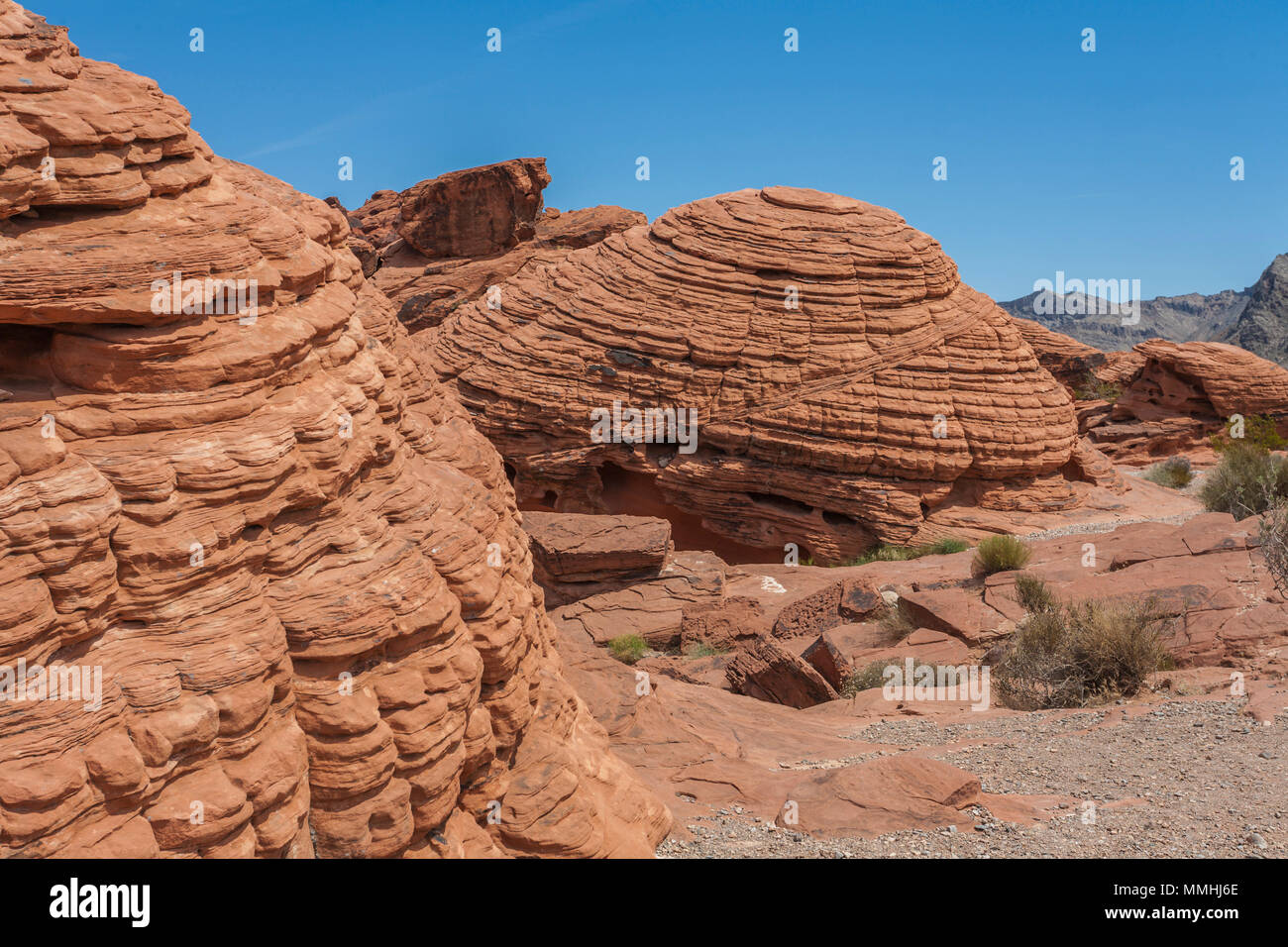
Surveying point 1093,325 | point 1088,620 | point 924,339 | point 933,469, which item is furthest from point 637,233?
point 1093,325

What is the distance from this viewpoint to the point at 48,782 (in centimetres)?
381

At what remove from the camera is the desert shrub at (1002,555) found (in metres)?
14.6

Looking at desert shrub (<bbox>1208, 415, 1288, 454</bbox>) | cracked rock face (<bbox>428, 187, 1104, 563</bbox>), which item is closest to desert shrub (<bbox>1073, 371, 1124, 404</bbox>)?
desert shrub (<bbox>1208, 415, 1288, 454</bbox>)

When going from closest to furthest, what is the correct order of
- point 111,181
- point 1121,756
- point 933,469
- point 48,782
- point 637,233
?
1. point 48,782
2. point 111,181
3. point 1121,756
4. point 933,469
5. point 637,233

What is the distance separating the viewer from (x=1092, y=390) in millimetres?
38469

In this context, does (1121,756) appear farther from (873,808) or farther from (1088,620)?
(1088,620)

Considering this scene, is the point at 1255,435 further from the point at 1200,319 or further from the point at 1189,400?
the point at 1200,319

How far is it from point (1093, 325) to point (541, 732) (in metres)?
116

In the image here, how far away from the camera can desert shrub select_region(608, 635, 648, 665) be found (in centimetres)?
1512

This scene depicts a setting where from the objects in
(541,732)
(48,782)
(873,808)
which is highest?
(48,782)

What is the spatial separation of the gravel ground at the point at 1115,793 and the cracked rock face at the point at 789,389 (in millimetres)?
11682

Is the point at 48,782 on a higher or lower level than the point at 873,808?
higher

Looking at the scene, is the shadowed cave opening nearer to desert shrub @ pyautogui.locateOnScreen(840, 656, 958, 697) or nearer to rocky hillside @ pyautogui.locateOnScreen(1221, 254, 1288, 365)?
desert shrub @ pyautogui.locateOnScreen(840, 656, 958, 697)

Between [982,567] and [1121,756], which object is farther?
[982,567]
